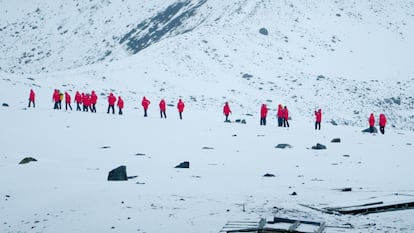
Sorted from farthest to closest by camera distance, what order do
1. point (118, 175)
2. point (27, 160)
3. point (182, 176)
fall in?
1. point (27, 160)
2. point (182, 176)
3. point (118, 175)

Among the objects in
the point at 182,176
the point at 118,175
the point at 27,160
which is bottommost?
the point at 182,176

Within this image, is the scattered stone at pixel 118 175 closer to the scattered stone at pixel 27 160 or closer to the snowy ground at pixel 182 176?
the snowy ground at pixel 182 176

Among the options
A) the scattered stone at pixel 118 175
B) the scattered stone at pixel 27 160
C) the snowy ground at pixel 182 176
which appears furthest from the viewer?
the scattered stone at pixel 27 160

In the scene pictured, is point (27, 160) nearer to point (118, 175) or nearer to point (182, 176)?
point (118, 175)

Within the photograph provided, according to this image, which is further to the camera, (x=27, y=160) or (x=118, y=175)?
(x=27, y=160)

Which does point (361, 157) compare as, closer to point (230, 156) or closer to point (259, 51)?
point (230, 156)

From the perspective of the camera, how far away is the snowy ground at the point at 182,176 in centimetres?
945

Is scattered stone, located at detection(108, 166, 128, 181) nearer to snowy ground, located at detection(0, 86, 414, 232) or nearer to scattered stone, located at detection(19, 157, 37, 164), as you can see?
snowy ground, located at detection(0, 86, 414, 232)

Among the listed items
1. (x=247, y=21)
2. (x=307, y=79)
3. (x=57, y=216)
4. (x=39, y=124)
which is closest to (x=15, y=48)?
(x=247, y=21)

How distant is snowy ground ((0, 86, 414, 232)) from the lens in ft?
31.0

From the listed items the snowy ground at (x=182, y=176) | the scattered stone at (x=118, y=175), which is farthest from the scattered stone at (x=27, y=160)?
the scattered stone at (x=118, y=175)

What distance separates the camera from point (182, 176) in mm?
13594

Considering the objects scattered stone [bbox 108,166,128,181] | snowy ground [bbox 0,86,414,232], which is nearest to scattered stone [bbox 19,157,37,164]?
snowy ground [bbox 0,86,414,232]

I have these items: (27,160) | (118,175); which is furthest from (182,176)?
(27,160)
